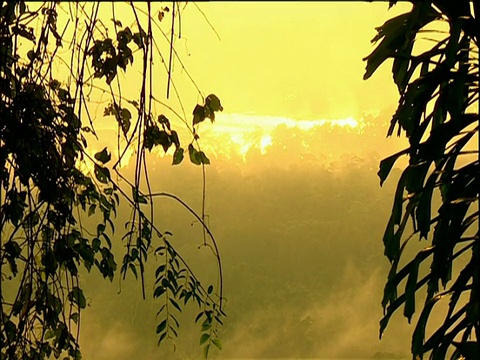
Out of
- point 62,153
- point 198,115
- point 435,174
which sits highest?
point 435,174

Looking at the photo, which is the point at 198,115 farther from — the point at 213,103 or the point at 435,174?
the point at 435,174

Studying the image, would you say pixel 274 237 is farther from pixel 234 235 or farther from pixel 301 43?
pixel 301 43

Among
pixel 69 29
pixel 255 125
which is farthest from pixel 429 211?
pixel 255 125

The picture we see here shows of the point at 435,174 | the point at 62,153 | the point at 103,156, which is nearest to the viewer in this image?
the point at 62,153

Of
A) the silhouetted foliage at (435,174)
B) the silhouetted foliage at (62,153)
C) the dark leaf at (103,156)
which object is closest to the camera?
the silhouetted foliage at (62,153)

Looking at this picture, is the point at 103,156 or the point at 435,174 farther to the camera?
the point at 435,174

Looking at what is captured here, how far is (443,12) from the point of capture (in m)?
2.32

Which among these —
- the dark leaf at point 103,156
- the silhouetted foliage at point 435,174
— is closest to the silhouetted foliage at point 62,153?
the dark leaf at point 103,156

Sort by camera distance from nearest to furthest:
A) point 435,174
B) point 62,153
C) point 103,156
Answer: point 62,153 < point 103,156 < point 435,174

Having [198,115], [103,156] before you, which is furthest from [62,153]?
[198,115]

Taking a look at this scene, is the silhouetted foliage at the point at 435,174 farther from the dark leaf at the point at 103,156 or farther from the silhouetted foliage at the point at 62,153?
the dark leaf at the point at 103,156

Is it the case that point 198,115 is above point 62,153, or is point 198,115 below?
above

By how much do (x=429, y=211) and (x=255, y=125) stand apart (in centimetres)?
172

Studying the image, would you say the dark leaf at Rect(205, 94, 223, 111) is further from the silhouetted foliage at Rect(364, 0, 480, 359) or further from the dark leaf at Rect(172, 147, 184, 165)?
the silhouetted foliage at Rect(364, 0, 480, 359)
